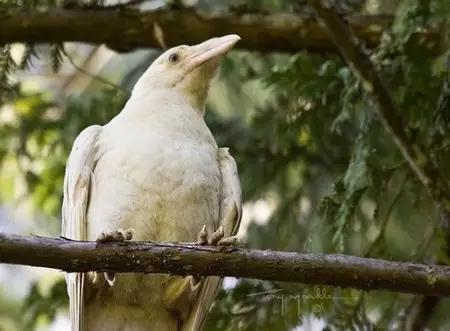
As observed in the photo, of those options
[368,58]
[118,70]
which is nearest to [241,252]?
[368,58]

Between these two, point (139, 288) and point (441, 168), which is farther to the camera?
point (441, 168)

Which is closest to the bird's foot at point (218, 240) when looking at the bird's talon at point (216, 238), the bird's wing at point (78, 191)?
the bird's talon at point (216, 238)

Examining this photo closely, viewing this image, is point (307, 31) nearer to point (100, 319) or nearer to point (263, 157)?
point (263, 157)

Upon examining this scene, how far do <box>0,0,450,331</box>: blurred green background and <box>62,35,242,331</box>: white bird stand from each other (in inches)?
18.7

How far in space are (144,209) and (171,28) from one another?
1.67m

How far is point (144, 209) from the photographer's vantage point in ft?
14.1

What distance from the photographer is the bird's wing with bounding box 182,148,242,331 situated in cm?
438

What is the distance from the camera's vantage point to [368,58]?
180 inches

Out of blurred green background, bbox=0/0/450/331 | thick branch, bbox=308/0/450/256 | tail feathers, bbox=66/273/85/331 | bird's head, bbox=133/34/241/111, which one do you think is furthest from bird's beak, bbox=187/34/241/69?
tail feathers, bbox=66/273/85/331

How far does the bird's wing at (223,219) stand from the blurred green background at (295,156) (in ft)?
1.22

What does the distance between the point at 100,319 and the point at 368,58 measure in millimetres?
1483

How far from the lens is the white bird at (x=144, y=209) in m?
4.32

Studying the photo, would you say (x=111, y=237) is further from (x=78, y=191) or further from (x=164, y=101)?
(x=164, y=101)

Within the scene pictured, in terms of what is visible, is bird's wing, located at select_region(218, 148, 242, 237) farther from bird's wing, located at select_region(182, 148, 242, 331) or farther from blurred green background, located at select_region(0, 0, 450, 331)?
blurred green background, located at select_region(0, 0, 450, 331)
